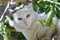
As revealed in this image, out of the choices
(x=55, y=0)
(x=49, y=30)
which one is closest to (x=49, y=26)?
(x=49, y=30)

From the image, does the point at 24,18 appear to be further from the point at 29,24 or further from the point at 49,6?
the point at 49,6

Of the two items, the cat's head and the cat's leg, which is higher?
the cat's head

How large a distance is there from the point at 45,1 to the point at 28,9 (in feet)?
0.46

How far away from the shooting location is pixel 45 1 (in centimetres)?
62

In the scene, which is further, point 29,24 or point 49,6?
point 49,6

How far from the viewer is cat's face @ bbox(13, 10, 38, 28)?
0.49 m

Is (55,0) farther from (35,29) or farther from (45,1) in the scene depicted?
(35,29)

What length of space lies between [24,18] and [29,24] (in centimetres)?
3

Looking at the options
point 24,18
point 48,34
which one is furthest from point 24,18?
point 48,34

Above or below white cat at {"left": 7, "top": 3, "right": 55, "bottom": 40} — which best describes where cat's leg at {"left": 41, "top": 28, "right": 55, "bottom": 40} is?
below

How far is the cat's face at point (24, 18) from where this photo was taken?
0.49 metres

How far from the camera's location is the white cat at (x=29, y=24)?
490mm

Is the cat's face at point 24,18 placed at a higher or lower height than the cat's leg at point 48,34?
higher

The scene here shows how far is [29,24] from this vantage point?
0.50 metres
